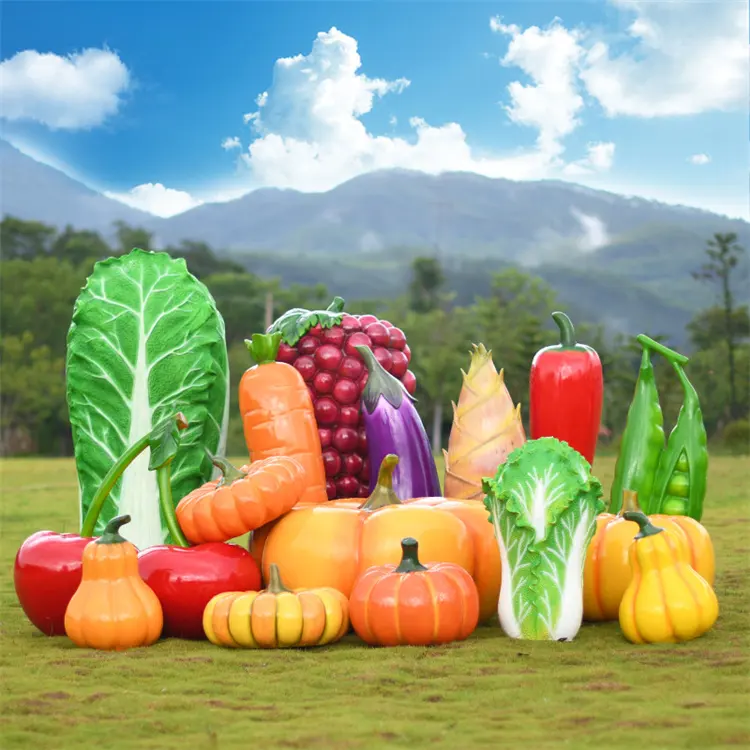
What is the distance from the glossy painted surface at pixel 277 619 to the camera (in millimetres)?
4980

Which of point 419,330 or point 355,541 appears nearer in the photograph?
point 355,541

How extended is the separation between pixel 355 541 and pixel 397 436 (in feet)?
2.40

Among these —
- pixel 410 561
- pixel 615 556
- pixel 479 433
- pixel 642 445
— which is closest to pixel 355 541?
pixel 410 561

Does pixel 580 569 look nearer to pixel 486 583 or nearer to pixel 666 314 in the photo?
pixel 486 583

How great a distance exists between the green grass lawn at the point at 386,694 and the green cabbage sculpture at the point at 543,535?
5.5 inches

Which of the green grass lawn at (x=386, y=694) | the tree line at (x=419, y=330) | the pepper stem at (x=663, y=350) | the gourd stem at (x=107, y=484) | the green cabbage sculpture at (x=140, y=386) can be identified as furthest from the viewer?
the tree line at (x=419, y=330)

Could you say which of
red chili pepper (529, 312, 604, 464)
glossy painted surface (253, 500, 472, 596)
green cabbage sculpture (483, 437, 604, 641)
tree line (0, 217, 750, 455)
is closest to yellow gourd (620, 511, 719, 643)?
green cabbage sculpture (483, 437, 604, 641)

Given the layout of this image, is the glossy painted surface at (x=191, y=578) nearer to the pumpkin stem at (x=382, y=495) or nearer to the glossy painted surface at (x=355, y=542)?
the glossy painted surface at (x=355, y=542)

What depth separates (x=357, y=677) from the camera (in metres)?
4.39

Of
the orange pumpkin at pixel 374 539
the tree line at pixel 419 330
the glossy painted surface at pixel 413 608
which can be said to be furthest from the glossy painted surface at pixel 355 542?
the tree line at pixel 419 330

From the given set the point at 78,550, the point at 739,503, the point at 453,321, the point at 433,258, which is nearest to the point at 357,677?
the point at 78,550

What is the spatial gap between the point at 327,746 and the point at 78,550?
2.40 m

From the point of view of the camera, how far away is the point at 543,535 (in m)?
5.05

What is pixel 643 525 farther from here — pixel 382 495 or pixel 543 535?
pixel 382 495
